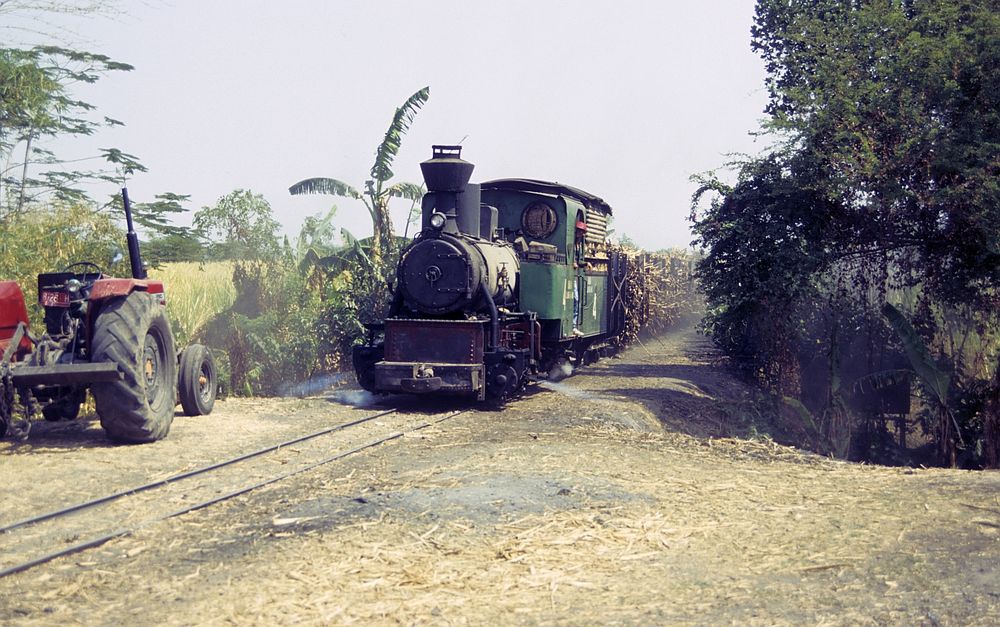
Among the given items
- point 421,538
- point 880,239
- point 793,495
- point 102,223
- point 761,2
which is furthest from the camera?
point 761,2

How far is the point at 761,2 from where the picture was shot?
2148 cm

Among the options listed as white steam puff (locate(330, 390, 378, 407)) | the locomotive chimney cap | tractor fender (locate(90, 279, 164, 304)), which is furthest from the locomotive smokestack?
tractor fender (locate(90, 279, 164, 304))

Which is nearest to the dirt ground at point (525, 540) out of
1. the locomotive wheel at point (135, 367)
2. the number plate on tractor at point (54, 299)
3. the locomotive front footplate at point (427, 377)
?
the locomotive wheel at point (135, 367)

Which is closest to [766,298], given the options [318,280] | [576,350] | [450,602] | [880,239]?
[880,239]

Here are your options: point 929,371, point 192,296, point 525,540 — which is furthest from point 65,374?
point 929,371

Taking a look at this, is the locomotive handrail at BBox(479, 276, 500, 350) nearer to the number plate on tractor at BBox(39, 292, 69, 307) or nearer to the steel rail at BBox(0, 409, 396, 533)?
the steel rail at BBox(0, 409, 396, 533)

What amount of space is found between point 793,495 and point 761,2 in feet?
57.3

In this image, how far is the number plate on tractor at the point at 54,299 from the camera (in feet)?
30.6

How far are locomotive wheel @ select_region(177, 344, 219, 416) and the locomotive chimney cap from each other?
13.1 ft

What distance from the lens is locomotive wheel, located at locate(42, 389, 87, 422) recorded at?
920 cm

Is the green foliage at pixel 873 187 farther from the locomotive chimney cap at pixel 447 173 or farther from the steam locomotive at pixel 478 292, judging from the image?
the locomotive chimney cap at pixel 447 173

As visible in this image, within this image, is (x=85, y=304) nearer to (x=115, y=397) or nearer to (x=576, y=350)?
(x=115, y=397)

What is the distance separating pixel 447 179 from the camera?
12672 mm

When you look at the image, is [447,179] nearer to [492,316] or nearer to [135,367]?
[492,316]
